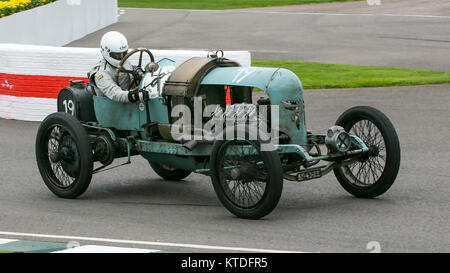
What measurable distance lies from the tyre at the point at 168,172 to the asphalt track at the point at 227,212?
Result: 97mm

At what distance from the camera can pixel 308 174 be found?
9594mm

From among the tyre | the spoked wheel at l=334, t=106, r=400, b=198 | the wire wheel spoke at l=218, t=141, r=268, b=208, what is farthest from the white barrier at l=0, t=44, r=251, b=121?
the wire wheel spoke at l=218, t=141, r=268, b=208

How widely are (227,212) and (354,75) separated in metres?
11.5

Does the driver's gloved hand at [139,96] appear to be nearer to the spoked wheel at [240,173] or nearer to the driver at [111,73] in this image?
the driver at [111,73]

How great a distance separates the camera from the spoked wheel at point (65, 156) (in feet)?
34.2

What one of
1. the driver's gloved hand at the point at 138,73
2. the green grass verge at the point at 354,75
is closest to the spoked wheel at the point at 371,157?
the driver's gloved hand at the point at 138,73

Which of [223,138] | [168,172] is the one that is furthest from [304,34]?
[223,138]

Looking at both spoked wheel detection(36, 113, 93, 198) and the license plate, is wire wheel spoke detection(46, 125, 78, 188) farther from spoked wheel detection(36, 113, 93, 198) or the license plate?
the license plate

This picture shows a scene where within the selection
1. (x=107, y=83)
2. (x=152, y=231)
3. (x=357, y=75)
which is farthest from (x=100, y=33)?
(x=152, y=231)

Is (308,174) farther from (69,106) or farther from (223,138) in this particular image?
(69,106)

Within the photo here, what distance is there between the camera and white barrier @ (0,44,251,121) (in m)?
15.9

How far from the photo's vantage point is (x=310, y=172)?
9609 mm

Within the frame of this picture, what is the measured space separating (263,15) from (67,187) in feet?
85.9
